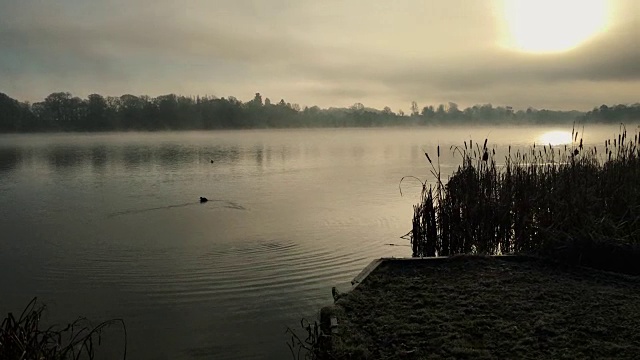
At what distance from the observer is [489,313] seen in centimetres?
474

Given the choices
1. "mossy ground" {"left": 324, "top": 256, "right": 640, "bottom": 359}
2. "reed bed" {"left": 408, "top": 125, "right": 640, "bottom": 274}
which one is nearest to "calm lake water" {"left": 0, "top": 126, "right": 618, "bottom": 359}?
"mossy ground" {"left": 324, "top": 256, "right": 640, "bottom": 359}

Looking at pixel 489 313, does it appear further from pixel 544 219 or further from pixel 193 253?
pixel 193 253

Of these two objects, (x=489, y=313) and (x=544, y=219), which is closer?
(x=489, y=313)

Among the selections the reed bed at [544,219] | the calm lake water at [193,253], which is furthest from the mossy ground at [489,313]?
the calm lake water at [193,253]

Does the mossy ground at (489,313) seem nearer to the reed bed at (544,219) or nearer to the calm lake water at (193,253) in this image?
the reed bed at (544,219)

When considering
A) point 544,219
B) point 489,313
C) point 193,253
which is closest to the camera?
point 489,313

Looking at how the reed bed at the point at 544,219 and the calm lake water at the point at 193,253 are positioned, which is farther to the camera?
the reed bed at the point at 544,219

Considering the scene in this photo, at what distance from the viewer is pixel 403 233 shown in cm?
1103

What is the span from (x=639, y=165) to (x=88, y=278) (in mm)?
10336

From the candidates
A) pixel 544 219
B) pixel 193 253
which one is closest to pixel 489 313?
pixel 544 219

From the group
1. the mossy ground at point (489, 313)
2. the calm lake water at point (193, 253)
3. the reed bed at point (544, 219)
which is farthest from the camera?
the reed bed at point (544, 219)

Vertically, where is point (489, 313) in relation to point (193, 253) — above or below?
above

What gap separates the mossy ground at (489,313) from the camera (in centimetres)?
397

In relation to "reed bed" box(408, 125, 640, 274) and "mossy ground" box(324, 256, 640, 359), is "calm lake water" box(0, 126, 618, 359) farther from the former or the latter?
"reed bed" box(408, 125, 640, 274)
